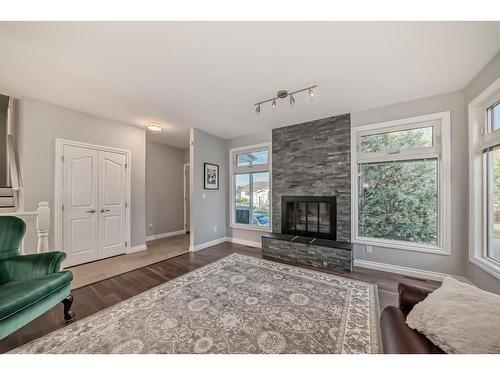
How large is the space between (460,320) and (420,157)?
2.62 m

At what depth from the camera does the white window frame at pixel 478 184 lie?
2154mm

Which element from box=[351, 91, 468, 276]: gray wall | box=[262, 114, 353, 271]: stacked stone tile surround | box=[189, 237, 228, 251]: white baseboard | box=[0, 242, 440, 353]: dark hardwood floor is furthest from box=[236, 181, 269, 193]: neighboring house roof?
box=[351, 91, 468, 276]: gray wall

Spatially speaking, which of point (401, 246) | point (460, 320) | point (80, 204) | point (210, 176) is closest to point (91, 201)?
point (80, 204)

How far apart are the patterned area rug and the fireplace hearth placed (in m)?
1.06

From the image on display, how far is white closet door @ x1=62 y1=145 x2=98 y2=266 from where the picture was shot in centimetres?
300

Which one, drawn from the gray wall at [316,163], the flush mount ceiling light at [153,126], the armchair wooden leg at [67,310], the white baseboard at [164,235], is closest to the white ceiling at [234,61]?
the gray wall at [316,163]

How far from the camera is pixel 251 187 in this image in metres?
4.46

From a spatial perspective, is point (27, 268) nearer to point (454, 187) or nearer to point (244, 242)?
point (244, 242)

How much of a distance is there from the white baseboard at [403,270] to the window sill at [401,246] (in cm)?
27

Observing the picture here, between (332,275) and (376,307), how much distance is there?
0.74 m

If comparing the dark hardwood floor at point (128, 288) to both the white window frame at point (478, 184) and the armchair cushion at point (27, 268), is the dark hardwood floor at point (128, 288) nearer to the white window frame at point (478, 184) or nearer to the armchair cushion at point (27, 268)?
the armchair cushion at point (27, 268)
